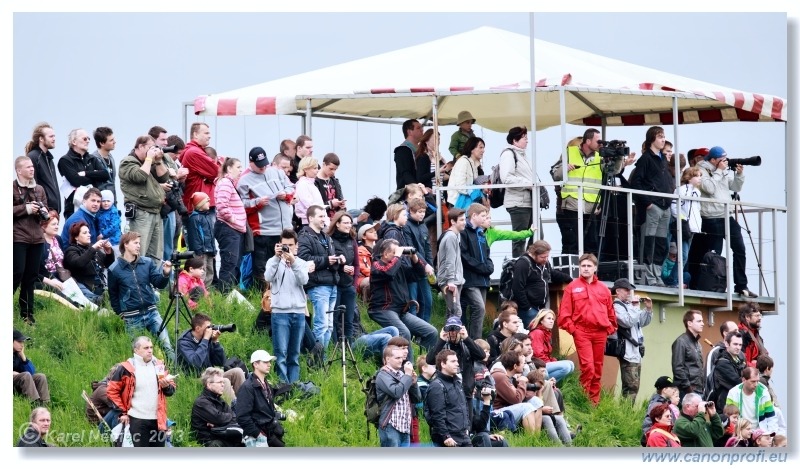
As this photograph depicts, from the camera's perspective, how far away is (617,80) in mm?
27422

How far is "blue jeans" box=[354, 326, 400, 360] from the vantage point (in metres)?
24.5

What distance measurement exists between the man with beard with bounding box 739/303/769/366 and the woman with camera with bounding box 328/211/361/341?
5096mm

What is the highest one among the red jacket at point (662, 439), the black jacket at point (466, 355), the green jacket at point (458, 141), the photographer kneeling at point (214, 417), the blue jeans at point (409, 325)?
the green jacket at point (458, 141)

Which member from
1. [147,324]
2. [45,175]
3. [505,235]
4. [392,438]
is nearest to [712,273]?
[505,235]

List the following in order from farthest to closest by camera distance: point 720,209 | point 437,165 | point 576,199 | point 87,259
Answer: point 720,209 < point 437,165 < point 576,199 < point 87,259

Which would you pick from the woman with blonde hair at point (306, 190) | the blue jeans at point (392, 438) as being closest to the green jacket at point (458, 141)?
the woman with blonde hair at point (306, 190)

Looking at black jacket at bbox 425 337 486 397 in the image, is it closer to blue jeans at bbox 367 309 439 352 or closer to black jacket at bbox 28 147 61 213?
blue jeans at bbox 367 309 439 352

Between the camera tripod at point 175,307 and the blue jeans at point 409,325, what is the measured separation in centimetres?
211

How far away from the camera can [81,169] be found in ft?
82.4

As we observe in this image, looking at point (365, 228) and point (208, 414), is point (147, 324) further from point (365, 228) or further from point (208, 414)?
point (365, 228)

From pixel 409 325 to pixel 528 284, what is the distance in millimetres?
1505

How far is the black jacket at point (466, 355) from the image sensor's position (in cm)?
Result: 2264

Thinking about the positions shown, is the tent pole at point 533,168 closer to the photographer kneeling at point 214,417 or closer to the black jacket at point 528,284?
the black jacket at point 528,284

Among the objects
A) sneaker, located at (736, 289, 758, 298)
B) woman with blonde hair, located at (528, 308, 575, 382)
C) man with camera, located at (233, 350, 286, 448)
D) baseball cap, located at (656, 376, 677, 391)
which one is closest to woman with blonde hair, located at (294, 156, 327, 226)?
woman with blonde hair, located at (528, 308, 575, 382)
